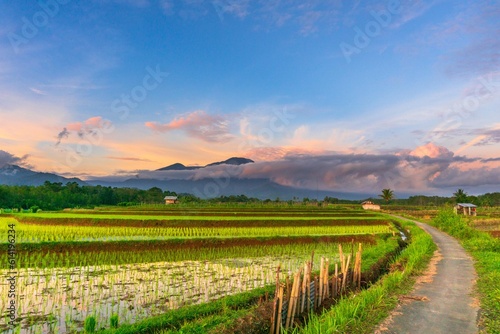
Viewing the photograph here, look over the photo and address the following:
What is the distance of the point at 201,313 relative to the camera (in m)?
8.23

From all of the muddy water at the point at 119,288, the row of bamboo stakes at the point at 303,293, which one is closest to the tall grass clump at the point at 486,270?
the row of bamboo stakes at the point at 303,293

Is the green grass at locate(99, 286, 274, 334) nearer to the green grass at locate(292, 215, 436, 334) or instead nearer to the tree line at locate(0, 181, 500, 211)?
the green grass at locate(292, 215, 436, 334)

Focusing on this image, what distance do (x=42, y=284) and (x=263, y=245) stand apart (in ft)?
40.4

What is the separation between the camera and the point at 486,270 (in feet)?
40.2

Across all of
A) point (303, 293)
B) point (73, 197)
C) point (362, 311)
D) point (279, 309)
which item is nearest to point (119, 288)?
point (279, 309)

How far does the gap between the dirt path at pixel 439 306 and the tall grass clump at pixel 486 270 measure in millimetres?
227

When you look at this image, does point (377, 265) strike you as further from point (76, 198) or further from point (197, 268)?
point (76, 198)

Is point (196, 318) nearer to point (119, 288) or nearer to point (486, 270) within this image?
point (119, 288)

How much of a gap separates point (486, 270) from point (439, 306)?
5.58 m

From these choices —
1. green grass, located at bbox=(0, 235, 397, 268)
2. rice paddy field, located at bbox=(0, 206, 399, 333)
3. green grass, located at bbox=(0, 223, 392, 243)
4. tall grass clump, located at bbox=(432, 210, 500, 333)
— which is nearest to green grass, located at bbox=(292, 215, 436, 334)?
tall grass clump, located at bbox=(432, 210, 500, 333)

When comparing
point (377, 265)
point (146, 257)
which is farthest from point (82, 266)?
point (377, 265)

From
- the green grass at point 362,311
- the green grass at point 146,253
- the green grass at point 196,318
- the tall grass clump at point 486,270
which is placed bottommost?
the green grass at point 146,253

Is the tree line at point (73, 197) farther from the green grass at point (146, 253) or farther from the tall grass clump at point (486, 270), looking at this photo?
the green grass at point (146, 253)

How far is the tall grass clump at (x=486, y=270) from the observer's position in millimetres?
7484
